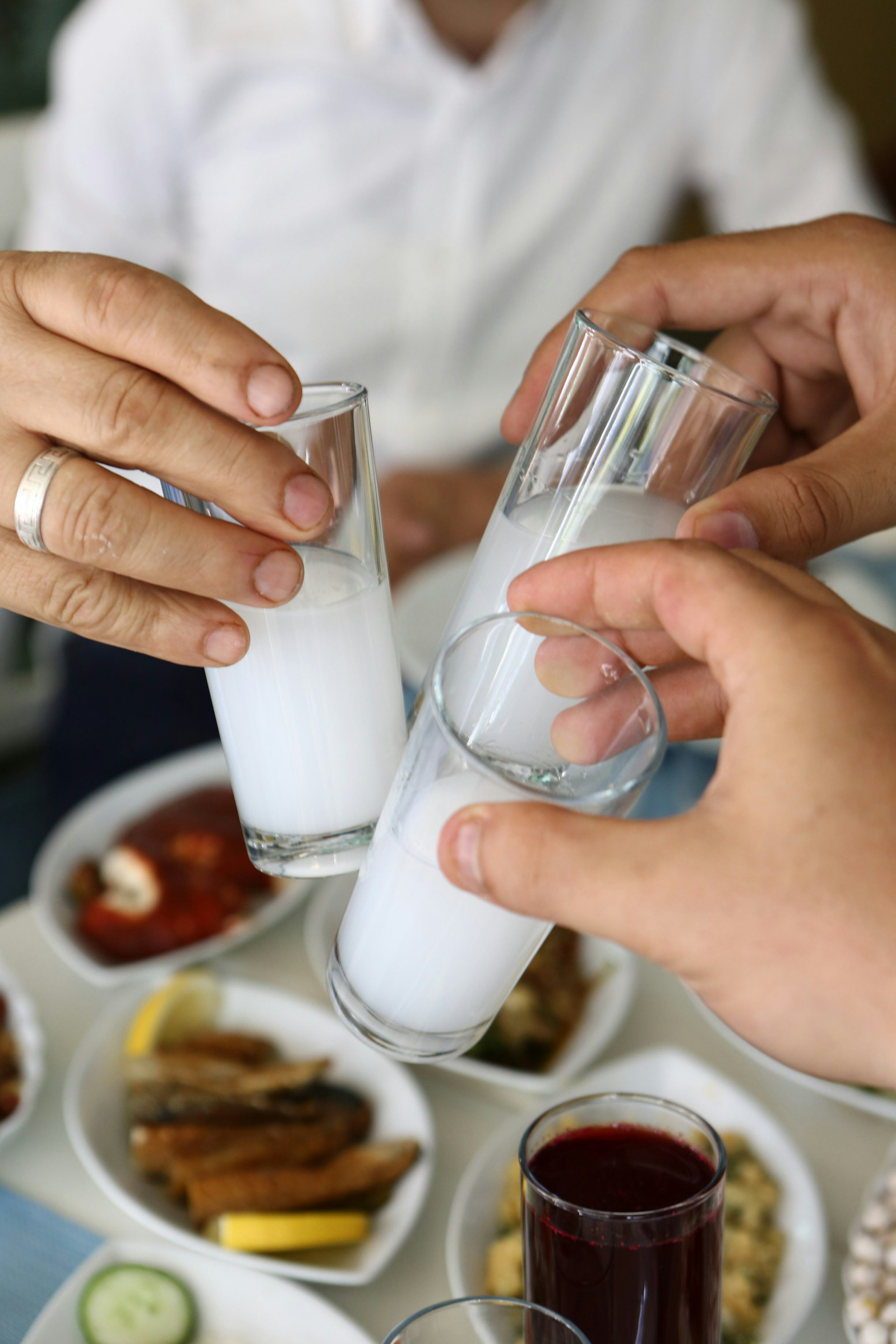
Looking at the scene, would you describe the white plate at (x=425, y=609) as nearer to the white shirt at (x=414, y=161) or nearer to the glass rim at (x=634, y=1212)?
Answer: the white shirt at (x=414, y=161)

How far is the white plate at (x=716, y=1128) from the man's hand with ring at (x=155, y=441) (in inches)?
15.9

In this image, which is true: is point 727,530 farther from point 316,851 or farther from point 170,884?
point 170,884

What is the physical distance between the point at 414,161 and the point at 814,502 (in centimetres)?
141

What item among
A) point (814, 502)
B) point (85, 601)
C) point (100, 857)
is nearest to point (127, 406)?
point (85, 601)

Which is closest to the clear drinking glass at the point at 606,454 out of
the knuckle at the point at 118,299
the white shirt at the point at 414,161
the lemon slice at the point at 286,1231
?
the knuckle at the point at 118,299

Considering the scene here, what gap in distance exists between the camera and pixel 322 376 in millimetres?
1927

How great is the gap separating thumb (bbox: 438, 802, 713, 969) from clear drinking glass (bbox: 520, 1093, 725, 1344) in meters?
0.16

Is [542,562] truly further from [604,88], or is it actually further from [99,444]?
[604,88]

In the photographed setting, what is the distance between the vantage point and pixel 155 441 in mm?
538

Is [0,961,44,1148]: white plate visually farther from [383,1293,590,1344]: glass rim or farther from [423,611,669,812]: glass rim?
[423,611,669,812]: glass rim

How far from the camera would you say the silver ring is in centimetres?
57

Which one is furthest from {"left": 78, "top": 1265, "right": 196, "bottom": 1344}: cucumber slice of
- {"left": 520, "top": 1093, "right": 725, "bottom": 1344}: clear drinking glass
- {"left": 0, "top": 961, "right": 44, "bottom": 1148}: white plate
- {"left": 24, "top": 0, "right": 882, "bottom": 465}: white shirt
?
{"left": 24, "top": 0, "right": 882, "bottom": 465}: white shirt

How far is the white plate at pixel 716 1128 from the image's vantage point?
734mm

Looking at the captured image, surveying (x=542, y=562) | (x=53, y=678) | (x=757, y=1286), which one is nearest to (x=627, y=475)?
(x=542, y=562)
